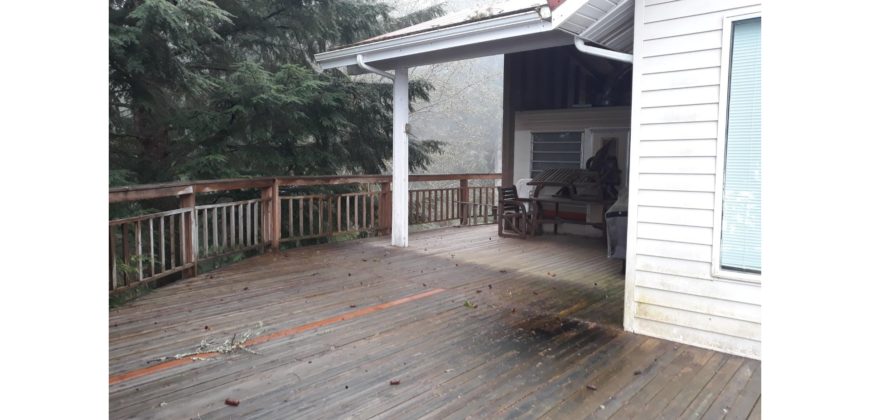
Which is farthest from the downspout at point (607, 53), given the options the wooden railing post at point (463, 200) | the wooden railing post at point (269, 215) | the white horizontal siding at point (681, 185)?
the wooden railing post at point (463, 200)

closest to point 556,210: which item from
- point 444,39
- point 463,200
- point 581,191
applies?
point 581,191

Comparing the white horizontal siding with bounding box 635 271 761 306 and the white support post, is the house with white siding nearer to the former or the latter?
the white horizontal siding with bounding box 635 271 761 306

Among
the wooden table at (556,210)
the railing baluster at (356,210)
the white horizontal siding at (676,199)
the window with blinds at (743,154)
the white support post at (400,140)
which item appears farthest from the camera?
the wooden table at (556,210)

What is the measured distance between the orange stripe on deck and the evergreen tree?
3557 millimetres

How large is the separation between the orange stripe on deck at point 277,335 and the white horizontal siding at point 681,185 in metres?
1.80

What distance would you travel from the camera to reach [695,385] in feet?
9.24

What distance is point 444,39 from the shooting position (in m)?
5.35

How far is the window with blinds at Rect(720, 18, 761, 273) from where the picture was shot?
306 centimetres

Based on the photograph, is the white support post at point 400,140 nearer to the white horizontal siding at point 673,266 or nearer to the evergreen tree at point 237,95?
the evergreen tree at point 237,95

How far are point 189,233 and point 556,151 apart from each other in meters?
5.67

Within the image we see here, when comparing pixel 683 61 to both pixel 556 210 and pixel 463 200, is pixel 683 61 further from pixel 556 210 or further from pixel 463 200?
pixel 463 200

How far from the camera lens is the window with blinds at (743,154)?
3064mm
